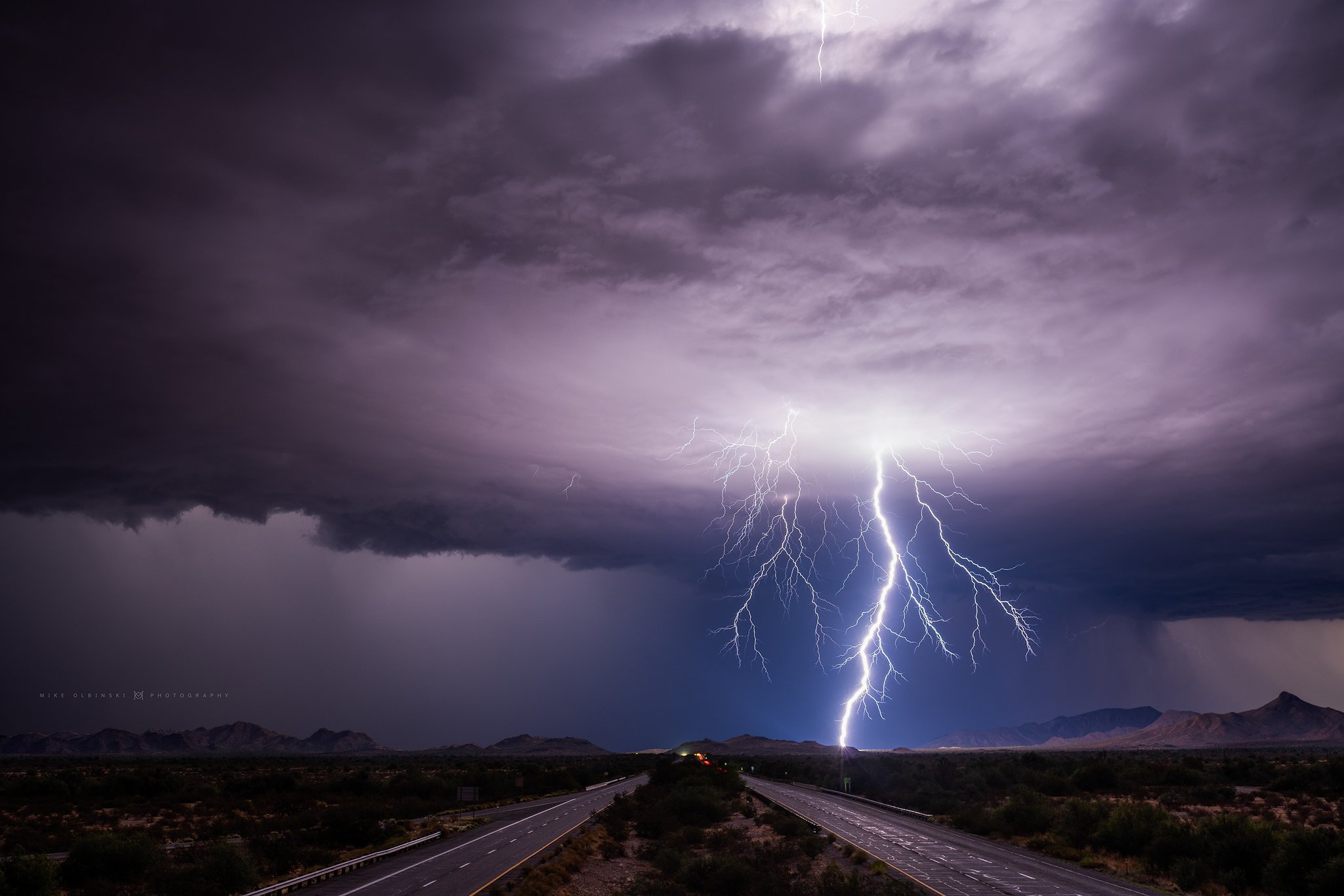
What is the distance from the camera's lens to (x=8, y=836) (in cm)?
3822

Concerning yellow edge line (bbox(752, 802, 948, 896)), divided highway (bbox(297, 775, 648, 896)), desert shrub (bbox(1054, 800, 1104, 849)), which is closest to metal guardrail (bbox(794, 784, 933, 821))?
yellow edge line (bbox(752, 802, 948, 896))

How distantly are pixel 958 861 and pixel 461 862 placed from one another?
57.7 feet

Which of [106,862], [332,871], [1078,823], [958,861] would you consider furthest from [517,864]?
[1078,823]

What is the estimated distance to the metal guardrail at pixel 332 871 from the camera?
79.7ft

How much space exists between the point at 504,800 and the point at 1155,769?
53608 millimetres

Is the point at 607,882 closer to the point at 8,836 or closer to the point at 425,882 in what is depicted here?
the point at 425,882

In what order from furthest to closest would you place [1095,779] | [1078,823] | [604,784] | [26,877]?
[604,784] < [1095,779] < [1078,823] < [26,877]

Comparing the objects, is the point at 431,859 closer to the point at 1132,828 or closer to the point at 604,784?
the point at 1132,828

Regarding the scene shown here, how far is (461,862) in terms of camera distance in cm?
3133

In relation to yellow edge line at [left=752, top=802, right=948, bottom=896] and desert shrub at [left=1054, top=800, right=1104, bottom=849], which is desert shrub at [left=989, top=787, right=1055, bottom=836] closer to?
desert shrub at [left=1054, top=800, right=1104, bottom=849]

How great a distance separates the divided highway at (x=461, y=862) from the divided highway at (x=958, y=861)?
508 inches

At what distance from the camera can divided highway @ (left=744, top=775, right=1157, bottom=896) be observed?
82.7 ft

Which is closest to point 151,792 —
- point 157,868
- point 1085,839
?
point 157,868

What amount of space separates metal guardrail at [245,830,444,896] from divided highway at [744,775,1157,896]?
17.9 meters
